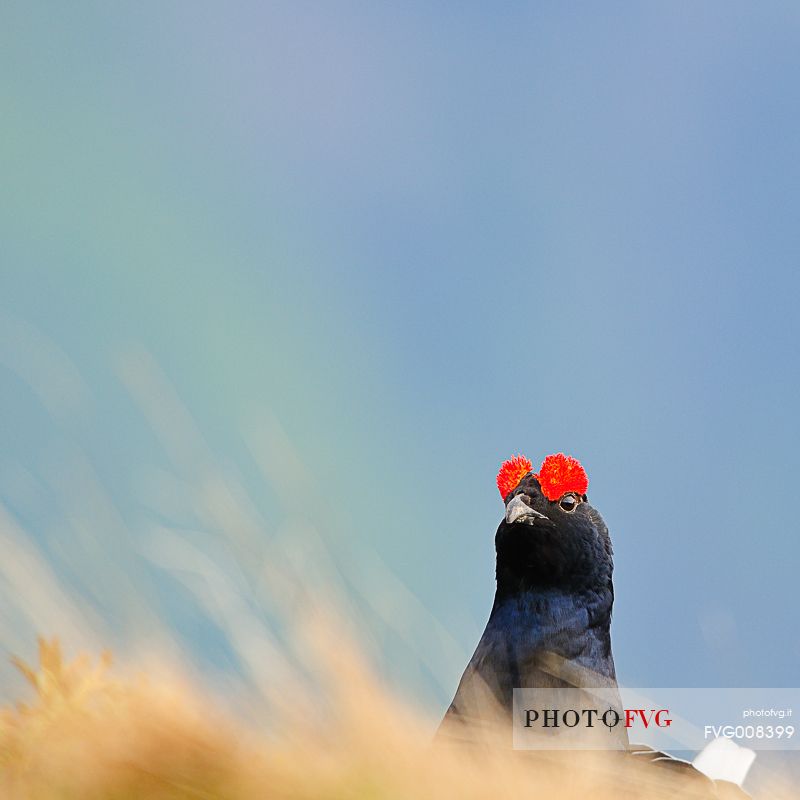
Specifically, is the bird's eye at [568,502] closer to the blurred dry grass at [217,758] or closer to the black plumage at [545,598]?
the black plumage at [545,598]

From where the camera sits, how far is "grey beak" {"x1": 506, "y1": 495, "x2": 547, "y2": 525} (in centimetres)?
302

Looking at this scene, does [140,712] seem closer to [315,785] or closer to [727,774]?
[315,785]

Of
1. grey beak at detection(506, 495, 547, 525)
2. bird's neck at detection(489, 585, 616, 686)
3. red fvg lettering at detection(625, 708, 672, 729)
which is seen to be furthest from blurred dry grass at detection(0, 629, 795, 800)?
grey beak at detection(506, 495, 547, 525)

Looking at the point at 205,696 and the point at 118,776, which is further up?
the point at 205,696

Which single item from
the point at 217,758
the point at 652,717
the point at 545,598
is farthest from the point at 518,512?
the point at 217,758

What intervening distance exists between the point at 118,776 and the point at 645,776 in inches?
13.9

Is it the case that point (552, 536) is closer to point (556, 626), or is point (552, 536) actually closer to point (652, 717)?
point (556, 626)

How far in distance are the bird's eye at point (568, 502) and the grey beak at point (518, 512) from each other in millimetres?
105

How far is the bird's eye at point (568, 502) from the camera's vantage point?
3105mm

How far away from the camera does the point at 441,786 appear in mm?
616

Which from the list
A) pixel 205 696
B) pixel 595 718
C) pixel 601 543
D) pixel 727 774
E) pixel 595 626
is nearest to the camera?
pixel 205 696

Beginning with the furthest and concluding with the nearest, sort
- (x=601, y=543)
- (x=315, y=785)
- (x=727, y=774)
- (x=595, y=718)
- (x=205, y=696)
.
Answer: (x=601, y=543) < (x=595, y=718) < (x=727, y=774) < (x=205, y=696) < (x=315, y=785)

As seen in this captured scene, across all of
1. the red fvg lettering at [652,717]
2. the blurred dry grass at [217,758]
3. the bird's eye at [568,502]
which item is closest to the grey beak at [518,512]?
the bird's eye at [568,502]

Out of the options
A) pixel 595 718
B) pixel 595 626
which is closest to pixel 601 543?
pixel 595 626
